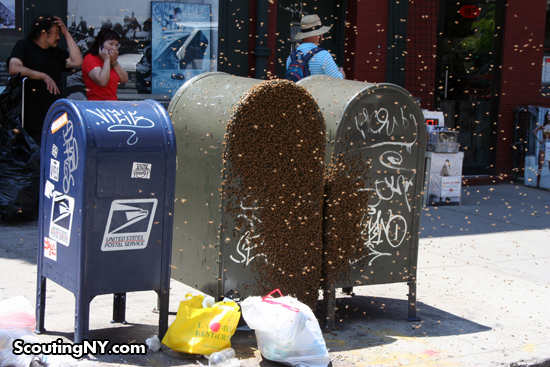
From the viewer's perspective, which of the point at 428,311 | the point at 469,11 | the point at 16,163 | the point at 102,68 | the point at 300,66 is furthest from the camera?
the point at 469,11

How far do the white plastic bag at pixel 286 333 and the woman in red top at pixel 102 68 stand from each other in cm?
372

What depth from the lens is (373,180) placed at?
4562mm

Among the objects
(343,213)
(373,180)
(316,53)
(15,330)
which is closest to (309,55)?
(316,53)

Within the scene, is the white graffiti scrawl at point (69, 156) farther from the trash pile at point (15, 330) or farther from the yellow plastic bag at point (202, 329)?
the yellow plastic bag at point (202, 329)

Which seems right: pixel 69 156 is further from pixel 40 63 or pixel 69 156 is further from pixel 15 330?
pixel 40 63

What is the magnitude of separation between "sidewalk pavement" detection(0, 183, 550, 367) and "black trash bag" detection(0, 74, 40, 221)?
0.75 ft

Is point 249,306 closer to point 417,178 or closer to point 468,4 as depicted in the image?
point 417,178

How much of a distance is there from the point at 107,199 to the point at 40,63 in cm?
376

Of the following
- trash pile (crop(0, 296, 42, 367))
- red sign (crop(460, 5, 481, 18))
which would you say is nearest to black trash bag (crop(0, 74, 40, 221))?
trash pile (crop(0, 296, 42, 367))

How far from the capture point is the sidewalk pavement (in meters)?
4.11

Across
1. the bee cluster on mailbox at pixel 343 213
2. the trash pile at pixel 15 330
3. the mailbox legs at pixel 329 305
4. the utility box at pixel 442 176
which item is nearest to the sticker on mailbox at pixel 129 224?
the trash pile at pixel 15 330

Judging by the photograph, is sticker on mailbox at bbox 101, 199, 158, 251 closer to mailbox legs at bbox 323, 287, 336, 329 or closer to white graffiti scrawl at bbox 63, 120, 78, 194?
white graffiti scrawl at bbox 63, 120, 78, 194

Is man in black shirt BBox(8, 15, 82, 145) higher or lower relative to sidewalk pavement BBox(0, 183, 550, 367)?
higher

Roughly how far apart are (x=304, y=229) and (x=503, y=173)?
25.5ft
